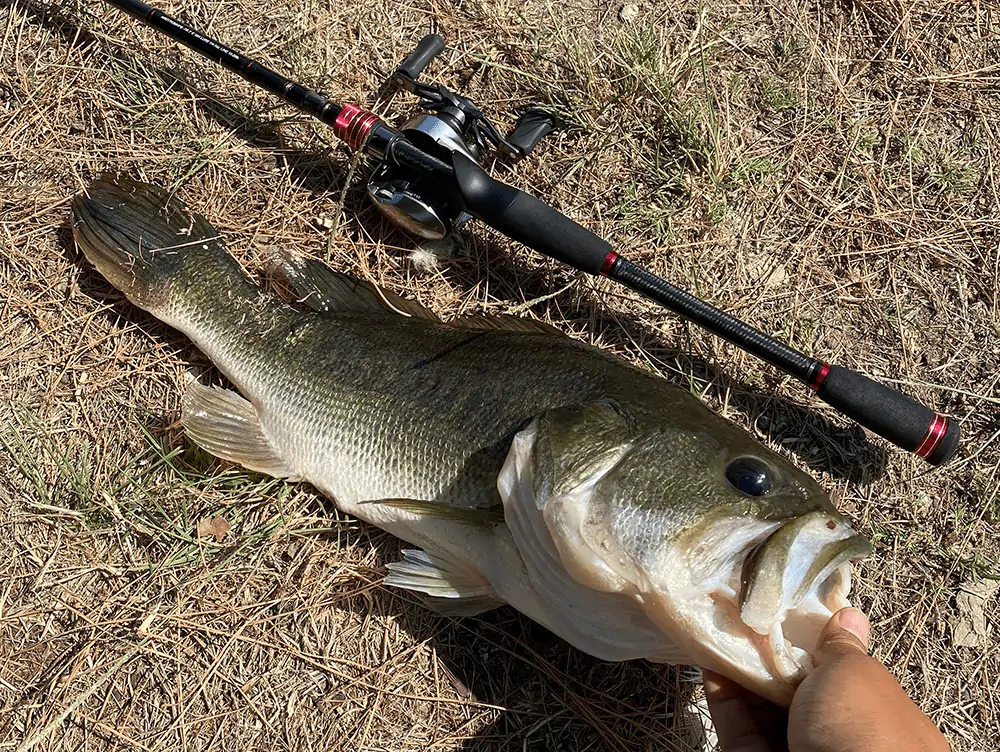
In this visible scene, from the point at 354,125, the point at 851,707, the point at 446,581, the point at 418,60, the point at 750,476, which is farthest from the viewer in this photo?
the point at 418,60

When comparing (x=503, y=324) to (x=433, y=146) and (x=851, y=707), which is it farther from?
(x=851, y=707)

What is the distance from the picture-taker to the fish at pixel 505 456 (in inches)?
78.5

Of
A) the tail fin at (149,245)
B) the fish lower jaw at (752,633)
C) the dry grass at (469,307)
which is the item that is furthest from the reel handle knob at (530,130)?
the fish lower jaw at (752,633)

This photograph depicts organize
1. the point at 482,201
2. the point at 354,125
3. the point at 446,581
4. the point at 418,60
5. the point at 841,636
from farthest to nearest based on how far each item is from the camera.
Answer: the point at 418,60
the point at 354,125
the point at 482,201
the point at 446,581
the point at 841,636

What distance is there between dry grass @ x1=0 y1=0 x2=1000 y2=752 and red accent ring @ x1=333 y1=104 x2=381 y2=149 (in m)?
0.25

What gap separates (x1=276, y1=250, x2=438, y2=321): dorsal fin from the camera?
2932 millimetres

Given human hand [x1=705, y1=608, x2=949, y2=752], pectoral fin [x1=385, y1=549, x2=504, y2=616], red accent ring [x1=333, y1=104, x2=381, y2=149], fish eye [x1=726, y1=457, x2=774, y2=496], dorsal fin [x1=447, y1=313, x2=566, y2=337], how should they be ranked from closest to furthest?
1. human hand [x1=705, y1=608, x2=949, y2=752]
2. fish eye [x1=726, y1=457, x2=774, y2=496]
3. pectoral fin [x1=385, y1=549, x2=504, y2=616]
4. dorsal fin [x1=447, y1=313, x2=566, y2=337]
5. red accent ring [x1=333, y1=104, x2=381, y2=149]

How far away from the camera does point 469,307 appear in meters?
3.19

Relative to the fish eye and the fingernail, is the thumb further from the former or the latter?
the fish eye

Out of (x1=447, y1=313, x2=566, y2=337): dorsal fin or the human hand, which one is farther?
(x1=447, y1=313, x2=566, y2=337): dorsal fin

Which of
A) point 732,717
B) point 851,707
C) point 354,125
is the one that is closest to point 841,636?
point 851,707

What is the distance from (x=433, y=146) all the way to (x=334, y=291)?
67cm

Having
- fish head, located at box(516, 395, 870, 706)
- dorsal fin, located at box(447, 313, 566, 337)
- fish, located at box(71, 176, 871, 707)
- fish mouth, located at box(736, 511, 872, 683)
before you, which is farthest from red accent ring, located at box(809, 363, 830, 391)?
dorsal fin, located at box(447, 313, 566, 337)

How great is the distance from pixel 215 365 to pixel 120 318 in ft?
1.64
